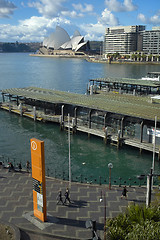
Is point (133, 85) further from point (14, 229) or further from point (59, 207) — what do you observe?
point (14, 229)

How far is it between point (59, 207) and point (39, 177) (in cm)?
370

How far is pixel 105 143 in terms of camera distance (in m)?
39.4

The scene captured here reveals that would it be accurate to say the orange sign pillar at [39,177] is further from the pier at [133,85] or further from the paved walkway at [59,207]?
the pier at [133,85]

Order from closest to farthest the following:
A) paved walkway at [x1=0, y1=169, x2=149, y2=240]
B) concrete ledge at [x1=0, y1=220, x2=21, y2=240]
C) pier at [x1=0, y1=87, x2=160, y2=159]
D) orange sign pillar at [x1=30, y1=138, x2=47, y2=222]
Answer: concrete ledge at [x1=0, y1=220, x2=21, y2=240]
orange sign pillar at [x1=30, y1=138, x2=47, y2=222]
paved walkway at [x1=0, y1=169, x2=149, y2=240]
pier at [x1=0, y1=87, x2=160, y2=159]

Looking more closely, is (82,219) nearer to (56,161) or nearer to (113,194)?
(113,194)

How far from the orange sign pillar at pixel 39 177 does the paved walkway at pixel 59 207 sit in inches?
26.6

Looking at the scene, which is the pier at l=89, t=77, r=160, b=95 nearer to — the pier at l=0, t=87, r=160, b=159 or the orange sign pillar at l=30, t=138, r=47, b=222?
the pier at l=0, t=87, r=160, b=159

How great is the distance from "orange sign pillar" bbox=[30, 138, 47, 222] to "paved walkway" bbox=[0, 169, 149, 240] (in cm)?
67

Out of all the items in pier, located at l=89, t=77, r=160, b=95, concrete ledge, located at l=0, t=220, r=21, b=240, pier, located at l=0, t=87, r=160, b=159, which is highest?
pier, located at l=89, t=77, r=160, b=95

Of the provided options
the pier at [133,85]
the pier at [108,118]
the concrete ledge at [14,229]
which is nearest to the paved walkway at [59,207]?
the concrete ledge at [14,229]

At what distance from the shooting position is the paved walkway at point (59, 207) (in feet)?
55.9

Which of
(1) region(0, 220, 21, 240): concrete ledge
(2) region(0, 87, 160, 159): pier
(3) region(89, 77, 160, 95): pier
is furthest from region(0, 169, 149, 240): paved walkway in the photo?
(3) region(89, 77, 160, 95): pier

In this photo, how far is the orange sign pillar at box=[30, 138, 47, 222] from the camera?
16938 mm

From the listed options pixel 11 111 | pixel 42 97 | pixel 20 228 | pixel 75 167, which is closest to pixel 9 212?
pixel 20 228
